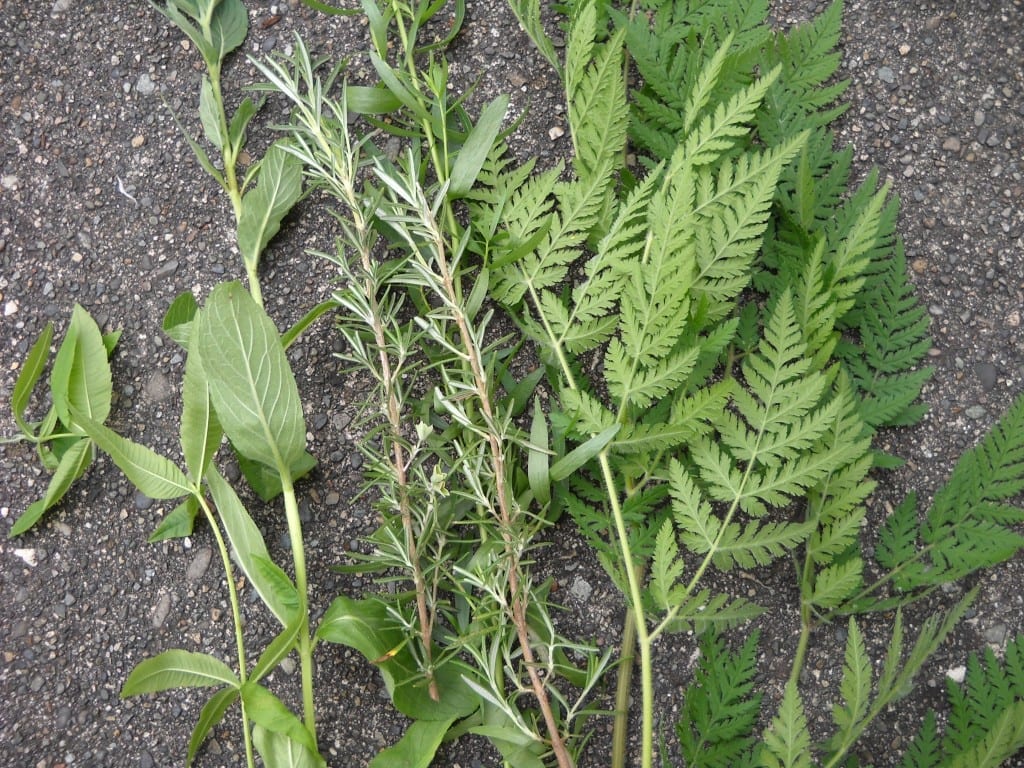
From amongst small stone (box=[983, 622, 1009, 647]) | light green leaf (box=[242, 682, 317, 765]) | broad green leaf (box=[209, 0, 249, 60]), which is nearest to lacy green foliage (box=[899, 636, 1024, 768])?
small stone (box=[983, 622, 1009, 647])

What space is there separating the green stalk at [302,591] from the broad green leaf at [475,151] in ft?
0.98

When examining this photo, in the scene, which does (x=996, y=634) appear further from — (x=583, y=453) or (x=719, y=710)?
(x=583, y=453)

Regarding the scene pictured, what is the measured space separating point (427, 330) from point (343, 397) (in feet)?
0.62

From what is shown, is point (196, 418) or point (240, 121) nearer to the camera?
point (196, 418)

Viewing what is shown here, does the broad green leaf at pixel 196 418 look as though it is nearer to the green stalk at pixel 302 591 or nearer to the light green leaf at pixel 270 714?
the green stalk at pixel 302 591

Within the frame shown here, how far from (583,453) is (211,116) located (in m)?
0.51

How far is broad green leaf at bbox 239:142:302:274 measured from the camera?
A: 905mm

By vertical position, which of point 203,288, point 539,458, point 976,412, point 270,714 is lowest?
point 270,714

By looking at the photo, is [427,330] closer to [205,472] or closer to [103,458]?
[205,472]

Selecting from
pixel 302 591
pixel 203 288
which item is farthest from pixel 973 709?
pixel 203 288

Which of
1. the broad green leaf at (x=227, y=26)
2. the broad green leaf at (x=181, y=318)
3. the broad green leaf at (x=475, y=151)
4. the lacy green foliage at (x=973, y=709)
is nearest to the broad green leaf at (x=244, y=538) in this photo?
the broad green leaf at (x=181, y=318)

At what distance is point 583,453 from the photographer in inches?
30.8

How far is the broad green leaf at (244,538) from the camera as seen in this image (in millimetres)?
824

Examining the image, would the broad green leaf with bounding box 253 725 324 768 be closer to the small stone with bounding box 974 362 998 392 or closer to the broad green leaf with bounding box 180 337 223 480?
the broad green leaf with bounding box 180 337 223 480
